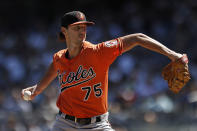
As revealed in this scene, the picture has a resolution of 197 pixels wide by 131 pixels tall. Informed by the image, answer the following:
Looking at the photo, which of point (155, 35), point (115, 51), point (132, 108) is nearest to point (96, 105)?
point (115, 51)

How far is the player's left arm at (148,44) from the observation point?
371cm

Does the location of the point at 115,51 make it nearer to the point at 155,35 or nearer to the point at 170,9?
the point at 155,35

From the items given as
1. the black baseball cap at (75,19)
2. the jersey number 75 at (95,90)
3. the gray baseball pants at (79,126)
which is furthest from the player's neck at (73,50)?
the gray baseball pants at (79,126)

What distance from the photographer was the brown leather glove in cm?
369

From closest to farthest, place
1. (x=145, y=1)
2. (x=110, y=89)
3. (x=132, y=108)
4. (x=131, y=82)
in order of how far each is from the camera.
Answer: (x=132, y=108) < (x=131, y=82) < (x=110, y=89) < (x=145, y=1)

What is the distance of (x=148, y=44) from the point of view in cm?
382

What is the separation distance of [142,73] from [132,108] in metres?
1.69

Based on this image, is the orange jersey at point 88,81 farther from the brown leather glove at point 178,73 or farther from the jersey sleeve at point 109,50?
the brown leather glove at point 178,73

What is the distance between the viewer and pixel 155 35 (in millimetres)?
11500

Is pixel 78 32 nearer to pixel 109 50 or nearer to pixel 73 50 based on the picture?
pixel 73 50

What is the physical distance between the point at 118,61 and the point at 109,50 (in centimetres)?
700

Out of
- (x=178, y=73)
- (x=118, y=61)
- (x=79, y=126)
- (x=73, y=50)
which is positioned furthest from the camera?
(x=118, y=61)

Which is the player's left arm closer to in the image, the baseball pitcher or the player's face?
the baseball pitcher

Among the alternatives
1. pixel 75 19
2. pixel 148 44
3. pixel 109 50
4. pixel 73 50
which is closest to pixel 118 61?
pixel 73 50
